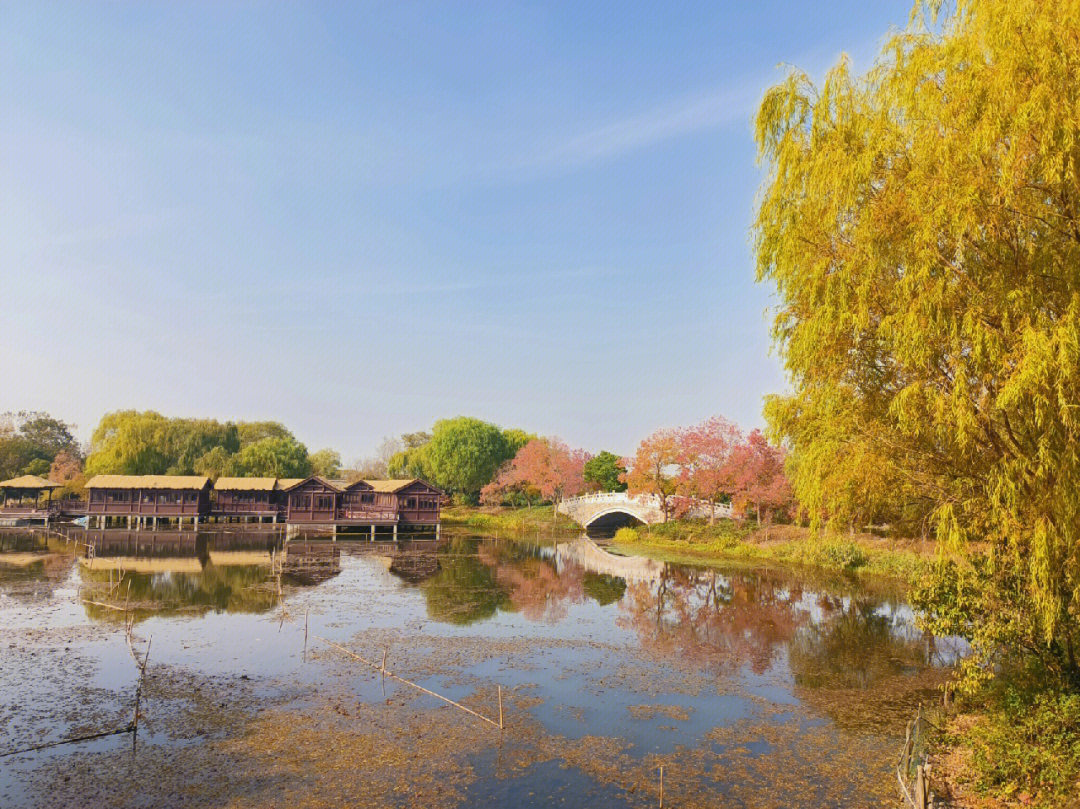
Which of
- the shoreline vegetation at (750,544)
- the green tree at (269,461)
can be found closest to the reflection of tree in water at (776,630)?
the shoreline vegetation at (750,544)

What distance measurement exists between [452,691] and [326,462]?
96363 mm

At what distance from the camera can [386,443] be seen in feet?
366

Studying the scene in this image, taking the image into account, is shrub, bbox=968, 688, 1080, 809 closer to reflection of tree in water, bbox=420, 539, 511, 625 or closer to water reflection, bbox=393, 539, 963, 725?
water reflection, bbox=393, 539, 963, 725

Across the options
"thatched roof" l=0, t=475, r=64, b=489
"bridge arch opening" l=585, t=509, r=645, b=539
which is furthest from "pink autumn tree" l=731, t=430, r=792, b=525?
"thatched roof" l=0, t=475, r=64, b=489

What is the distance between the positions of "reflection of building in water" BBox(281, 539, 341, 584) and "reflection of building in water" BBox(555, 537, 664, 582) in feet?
42.3

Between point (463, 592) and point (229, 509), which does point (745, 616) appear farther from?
point (229, 509)

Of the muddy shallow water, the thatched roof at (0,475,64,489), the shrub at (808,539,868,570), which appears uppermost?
the thatched roof at (0,475,64,489)

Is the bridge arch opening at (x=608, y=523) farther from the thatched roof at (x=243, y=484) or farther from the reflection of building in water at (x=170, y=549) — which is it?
the thatched roof at (x=243, y=484)

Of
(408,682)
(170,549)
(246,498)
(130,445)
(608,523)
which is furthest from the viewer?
(608,523)

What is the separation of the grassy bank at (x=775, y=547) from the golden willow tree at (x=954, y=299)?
20.4 m

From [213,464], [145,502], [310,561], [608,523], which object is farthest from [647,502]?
[213,464]

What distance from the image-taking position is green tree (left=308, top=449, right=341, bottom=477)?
105m

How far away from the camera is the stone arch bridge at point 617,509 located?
54.0 meters

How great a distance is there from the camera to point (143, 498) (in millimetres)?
58531
